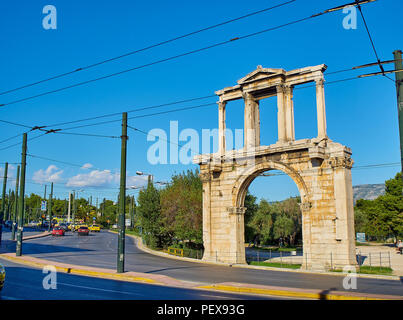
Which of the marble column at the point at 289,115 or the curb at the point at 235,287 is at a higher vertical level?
the marble column at the point at 289,115

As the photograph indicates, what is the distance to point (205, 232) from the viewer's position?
31.1 m

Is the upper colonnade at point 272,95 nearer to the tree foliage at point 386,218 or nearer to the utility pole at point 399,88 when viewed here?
the utility pole at point 399,88

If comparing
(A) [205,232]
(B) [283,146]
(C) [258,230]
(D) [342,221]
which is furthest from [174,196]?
(C) [258,230]

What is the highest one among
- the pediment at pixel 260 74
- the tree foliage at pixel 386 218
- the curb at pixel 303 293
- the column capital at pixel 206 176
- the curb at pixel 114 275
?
the pediment at pixel 260 74

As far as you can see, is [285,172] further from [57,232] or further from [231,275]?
[57,232]

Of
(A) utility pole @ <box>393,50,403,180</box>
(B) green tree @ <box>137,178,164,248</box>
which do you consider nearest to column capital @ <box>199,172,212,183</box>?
(B) green tree @ <box>137,178,164,248</box>

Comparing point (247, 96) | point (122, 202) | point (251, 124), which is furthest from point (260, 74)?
point (122, 202)

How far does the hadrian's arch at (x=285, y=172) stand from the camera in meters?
24.8

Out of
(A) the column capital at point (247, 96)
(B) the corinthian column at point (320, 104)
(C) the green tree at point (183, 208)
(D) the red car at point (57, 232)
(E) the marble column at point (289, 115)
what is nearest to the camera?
(B) the corinthian column at point (320, 104)

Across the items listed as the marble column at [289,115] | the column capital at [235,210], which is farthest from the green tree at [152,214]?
the marble column at [289,115]

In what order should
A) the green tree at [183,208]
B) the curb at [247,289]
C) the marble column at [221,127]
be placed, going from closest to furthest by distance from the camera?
1. the curb at [247,289]
2. the marble column at [221,127]
3. the green tree at [183,208]

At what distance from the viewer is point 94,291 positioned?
13836 mm
